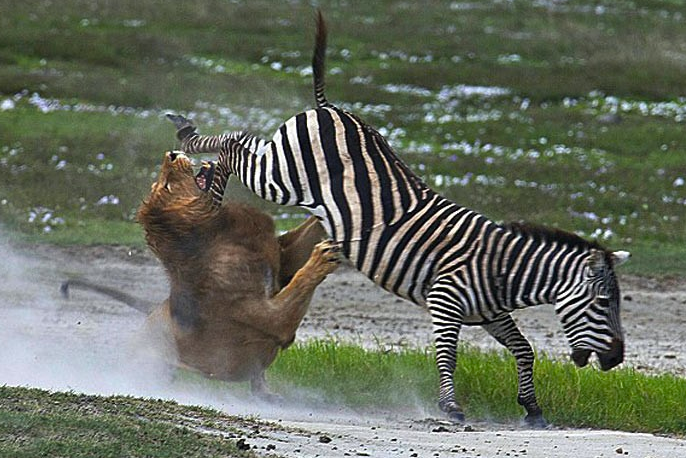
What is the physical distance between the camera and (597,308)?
27.8 feet

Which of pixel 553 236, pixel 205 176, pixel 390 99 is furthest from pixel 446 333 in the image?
pixel 390 99

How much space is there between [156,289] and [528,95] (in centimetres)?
1672

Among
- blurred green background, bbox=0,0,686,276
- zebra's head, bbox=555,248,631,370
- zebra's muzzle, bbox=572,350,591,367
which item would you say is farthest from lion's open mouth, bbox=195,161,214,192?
blurred green background, bbox=0,0,686,276

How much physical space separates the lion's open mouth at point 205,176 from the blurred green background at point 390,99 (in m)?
4.79

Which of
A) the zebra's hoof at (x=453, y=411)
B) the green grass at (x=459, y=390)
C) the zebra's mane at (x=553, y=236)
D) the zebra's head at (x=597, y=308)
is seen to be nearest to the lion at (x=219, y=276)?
the green grass at (x=459, y=390)

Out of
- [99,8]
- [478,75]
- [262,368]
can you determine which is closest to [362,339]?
[262,368]

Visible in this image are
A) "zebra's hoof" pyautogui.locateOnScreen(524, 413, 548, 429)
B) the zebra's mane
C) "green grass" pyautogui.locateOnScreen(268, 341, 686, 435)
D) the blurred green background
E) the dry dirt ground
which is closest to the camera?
the dry dirt ground

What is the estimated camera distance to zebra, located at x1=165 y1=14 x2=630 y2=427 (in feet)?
28.0

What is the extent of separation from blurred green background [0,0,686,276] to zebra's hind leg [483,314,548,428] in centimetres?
517

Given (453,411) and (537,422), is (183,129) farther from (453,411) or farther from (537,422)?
(537,422)

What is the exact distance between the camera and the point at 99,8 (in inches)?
1665

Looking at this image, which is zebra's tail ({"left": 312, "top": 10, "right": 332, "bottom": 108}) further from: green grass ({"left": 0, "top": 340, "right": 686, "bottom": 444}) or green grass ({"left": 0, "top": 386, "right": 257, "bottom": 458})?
green grass ({"left": 0, "top": 386, "right": 257, "bottom": 458})

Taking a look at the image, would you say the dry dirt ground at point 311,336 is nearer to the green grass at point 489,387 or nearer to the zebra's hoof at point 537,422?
the zebra's hoof at point 537,422

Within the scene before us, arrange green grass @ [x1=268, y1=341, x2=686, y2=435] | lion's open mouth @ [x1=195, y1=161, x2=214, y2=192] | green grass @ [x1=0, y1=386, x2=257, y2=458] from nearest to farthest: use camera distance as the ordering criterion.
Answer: green grass @ [x1=0, y1=386, x2=257, y2=458] < lion's open mouth @ [x1=195, y1=161, x2=214, y2=192] < green grass @ [x1=268, y1=341, x2=686, y2=435]
